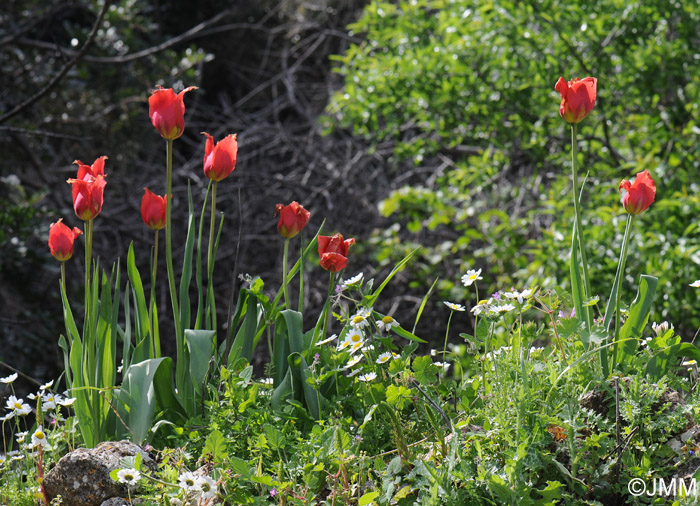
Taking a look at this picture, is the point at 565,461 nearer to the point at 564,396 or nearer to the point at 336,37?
the point at 564,396

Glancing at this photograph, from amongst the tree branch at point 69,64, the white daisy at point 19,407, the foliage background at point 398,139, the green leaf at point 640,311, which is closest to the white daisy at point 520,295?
the green leaf at point 640,311

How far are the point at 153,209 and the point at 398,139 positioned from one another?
9.79 feet

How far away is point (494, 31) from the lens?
3.29 meters

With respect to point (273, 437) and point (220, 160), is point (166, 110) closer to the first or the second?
point (220, 160)

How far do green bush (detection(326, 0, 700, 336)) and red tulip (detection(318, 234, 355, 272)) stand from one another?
4.21ft

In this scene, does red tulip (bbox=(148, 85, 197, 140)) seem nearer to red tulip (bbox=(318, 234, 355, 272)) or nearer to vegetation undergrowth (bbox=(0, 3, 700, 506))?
vegetation undergrowth (bbox=(0, 3, 700, 506))

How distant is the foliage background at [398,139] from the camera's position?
3148 millimetres

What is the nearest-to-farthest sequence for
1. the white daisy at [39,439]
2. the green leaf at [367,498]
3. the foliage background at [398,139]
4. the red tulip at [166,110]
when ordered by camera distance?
1. the green leaf at [367,498]
2. the white daisy at [39,439]
3. the red tulip at [166,110]
4. the foliage background at [398,139]

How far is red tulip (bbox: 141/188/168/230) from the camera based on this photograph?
1.64m

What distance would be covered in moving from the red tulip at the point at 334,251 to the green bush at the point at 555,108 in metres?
1.28

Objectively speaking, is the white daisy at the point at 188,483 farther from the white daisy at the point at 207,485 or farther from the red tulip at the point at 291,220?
the red tulip at the point at 291,220

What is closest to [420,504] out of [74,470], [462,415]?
[462,415]

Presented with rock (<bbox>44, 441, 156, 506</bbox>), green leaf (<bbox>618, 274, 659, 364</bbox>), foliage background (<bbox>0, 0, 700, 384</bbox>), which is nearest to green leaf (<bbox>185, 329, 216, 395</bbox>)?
rock (<bbox>44, 441, 156, 506</bbox>)

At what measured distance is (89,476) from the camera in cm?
139
